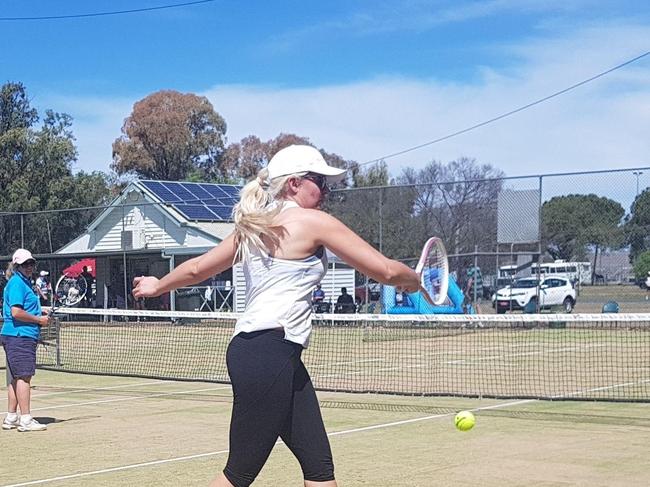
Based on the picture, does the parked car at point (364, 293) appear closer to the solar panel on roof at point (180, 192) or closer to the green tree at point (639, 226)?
the green tree at point (639, 226)

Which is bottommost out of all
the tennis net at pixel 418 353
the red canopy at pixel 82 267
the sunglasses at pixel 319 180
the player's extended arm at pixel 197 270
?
the tennis net at pixel 418 353

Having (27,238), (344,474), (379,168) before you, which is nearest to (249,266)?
(344,474)

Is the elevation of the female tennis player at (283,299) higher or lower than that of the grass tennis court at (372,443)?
higher

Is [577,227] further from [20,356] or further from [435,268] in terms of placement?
[435,268]

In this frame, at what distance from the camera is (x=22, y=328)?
10.2m

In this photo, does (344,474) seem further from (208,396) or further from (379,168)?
(379,168)

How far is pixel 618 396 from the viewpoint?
12375 mm

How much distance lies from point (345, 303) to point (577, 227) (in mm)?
6657

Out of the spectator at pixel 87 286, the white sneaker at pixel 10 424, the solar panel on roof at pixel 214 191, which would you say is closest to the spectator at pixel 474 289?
the spectator at pixel 87 286

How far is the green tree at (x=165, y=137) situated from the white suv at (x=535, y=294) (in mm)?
44266

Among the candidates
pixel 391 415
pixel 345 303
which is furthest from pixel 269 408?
pixel 345 303

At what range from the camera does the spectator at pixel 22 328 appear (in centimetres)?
1003

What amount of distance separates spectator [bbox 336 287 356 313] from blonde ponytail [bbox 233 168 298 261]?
23.1 m

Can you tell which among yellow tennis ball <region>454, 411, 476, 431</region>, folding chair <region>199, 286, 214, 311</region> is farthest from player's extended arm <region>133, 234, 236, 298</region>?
folding chair <region>199, 286, 214, 311</region>
